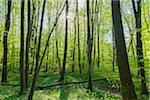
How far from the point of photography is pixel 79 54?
30609mm

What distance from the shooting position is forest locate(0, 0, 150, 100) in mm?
8781

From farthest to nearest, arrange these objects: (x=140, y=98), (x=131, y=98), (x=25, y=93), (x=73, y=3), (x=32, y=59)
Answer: (x=73, y=3) → (x=32, y=59) → (x=140, y=98) → (x=25, y=93) → (x=131, y=98)

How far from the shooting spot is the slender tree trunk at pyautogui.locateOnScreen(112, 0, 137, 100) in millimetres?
7938

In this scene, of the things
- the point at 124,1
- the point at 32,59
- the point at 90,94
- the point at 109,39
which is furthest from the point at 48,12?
the point at 90,94

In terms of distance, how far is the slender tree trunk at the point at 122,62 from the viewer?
7.94 meters

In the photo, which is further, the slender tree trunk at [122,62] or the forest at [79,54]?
the forest at [79,54]

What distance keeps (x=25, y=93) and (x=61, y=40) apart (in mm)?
31941

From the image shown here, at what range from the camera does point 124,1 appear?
30797 millimetres

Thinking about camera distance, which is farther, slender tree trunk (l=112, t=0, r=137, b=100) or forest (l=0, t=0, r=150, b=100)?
forest (l=0, t=0, r=150, b=100)

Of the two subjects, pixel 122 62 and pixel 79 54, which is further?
pixel 79 54

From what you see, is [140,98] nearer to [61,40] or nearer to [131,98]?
[131,98]

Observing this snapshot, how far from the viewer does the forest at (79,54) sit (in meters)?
8.78

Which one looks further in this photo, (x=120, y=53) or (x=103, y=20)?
(x=103, y=20)

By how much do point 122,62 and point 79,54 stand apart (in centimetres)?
2248
